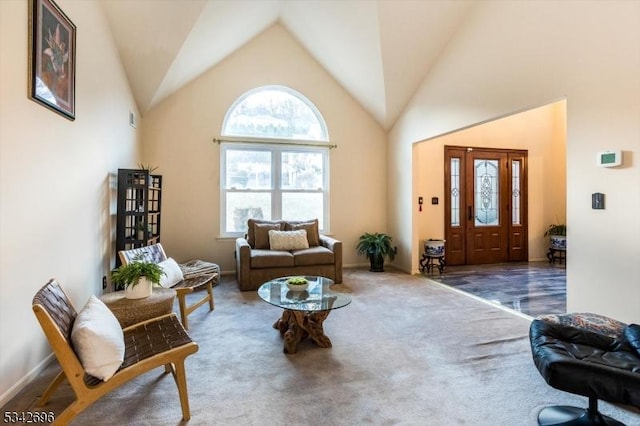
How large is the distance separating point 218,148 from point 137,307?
3553 millimetres

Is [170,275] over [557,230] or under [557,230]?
under

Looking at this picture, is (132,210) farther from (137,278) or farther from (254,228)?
(137,278)

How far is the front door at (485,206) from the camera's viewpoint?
6.00 m

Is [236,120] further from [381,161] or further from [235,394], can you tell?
[235,394]

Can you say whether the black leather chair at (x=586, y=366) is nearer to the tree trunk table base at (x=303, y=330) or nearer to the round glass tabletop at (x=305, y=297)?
the round glass tabletop at (x=305, y=297)

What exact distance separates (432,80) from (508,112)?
1552mm

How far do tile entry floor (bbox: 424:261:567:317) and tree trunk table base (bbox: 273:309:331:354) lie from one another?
7.40 feet

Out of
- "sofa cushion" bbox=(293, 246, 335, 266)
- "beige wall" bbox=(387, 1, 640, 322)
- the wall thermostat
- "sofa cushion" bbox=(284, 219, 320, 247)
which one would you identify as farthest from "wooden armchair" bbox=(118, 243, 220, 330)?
the wall thermostat

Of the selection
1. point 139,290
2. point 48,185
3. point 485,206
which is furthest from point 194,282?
point 485,206

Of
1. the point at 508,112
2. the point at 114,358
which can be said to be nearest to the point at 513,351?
the point at 508,112

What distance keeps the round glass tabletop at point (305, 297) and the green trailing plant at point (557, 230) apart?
17.5ft

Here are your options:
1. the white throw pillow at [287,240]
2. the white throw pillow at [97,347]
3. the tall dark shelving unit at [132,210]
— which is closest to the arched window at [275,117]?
the white throw pillow at [287,240]

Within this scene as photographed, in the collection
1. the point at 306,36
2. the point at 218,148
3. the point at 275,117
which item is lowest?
the point at 218,148

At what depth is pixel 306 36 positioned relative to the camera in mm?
5320
